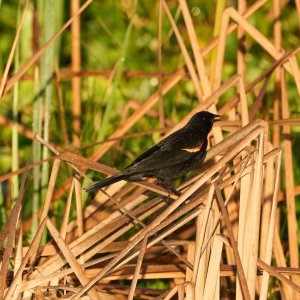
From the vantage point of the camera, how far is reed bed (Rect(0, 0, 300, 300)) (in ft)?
10.0

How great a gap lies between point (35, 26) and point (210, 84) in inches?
46.4

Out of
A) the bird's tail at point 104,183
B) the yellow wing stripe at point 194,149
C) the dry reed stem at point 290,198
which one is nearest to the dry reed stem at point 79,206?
the bird's tail at point 104,183

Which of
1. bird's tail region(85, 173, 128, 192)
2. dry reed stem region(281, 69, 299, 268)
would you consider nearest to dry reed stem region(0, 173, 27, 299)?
bird's tail region(85, 173, 128, 192)

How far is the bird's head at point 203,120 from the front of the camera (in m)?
3.88

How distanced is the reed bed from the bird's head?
0.05 metres

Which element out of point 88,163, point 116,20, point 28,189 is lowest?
point 88,163

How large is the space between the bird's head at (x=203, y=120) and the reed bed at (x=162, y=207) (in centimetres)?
5

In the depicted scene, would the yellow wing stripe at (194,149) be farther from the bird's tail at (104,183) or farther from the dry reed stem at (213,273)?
the dry reed stem at (213,273)

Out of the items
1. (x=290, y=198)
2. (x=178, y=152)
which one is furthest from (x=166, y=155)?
(x=290, y=198)

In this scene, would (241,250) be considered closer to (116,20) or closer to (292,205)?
(292,205)

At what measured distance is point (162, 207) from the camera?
349 cm

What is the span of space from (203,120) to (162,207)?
60 cm

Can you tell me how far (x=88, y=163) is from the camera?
3.47 meters

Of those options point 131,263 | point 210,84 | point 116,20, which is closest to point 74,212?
point 131,263
